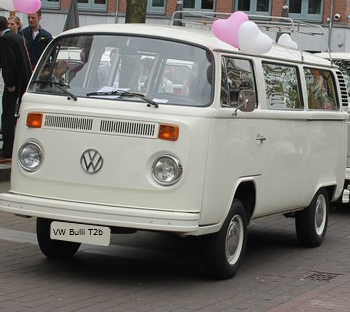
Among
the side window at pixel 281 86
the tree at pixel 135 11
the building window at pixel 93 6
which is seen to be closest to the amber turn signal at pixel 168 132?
the side window at pixel 281 86

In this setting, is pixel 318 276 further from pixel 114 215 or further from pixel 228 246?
pixel 114 215

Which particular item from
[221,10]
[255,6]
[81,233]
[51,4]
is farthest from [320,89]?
[51,4]

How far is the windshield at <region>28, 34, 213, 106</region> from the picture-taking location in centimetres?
859

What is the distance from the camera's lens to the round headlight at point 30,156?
8.61 meters

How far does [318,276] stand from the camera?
9367mm

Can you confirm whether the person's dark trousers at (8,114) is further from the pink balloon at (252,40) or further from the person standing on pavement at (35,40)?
the pink balloon at (252,40)

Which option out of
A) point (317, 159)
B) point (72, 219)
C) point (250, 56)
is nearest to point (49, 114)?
point (72, 219)

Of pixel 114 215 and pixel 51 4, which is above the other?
pixel 51 4

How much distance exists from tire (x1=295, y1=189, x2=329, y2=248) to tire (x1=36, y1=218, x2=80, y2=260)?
268cm

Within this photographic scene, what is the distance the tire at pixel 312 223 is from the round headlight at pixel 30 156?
3445 millimetres

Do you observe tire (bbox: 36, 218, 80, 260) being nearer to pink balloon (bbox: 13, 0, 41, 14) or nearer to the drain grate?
the drain grate

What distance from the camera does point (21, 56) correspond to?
14.2m

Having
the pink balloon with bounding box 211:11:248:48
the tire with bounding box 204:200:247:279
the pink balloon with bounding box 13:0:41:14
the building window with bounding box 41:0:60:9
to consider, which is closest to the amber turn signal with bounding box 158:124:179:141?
the tire with bounding box 204:200:247:279

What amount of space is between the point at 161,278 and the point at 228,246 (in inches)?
25.8
